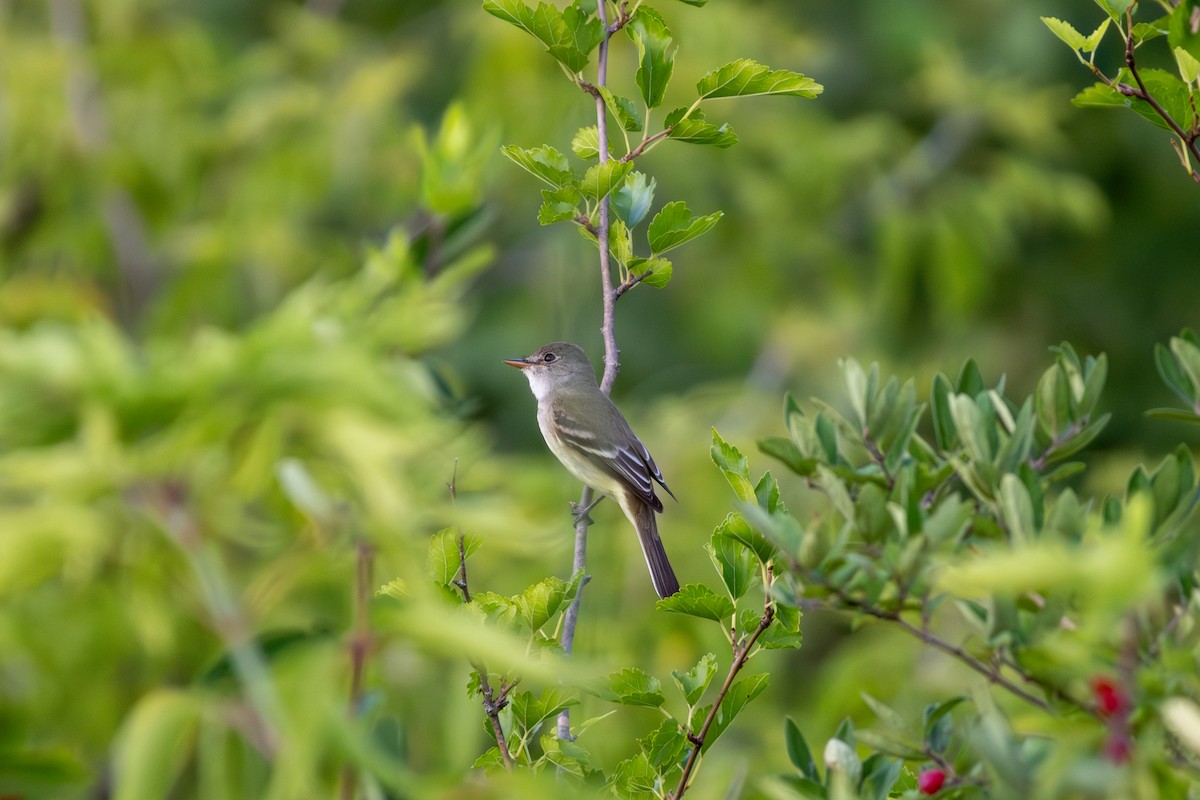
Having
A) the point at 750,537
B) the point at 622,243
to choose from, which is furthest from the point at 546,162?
the point at 750,537

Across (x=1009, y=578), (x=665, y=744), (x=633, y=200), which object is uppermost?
(x=1009, y=578)

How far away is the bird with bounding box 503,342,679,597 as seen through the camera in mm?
4320

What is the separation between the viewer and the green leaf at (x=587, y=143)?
212cm

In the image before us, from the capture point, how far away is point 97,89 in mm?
6582

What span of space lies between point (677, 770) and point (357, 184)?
5.40 m

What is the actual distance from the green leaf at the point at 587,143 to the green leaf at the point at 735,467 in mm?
517

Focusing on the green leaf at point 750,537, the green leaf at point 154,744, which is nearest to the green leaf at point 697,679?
the green leaf at point 750,537

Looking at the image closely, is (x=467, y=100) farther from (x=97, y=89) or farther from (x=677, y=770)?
(x=677, y=770)

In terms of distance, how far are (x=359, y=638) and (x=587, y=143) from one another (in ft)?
3.88

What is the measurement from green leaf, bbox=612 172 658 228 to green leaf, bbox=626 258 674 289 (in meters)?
0.06

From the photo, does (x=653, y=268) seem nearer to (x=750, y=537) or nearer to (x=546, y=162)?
(x=546, y=162)

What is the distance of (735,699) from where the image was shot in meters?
1.82

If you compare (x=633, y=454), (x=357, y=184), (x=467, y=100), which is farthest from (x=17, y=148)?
(x=633, y=454)

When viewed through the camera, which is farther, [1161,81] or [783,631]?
[1161,81]
